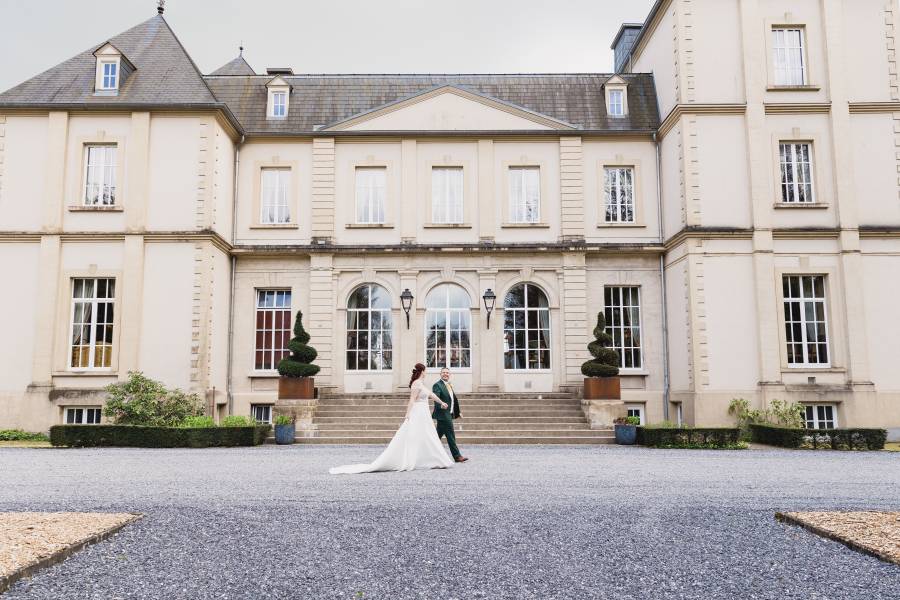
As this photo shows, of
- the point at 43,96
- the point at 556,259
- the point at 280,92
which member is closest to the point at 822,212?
the point at 556,259

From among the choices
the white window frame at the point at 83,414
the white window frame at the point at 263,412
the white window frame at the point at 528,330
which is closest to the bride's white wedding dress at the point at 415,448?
the white window frame at the point at 528,330

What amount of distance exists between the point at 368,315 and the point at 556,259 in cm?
559

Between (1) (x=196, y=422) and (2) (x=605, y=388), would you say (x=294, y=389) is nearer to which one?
(1) (x=196, y=422)

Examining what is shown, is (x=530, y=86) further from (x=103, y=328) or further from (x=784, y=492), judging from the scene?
(x=784, y=492)

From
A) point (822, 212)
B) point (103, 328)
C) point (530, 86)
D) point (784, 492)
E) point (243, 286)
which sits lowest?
point (784, 492)

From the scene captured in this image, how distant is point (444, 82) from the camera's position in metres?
21.7

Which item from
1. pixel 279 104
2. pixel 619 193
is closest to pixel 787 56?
pixel 619 193

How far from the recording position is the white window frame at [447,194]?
1977 centimetres

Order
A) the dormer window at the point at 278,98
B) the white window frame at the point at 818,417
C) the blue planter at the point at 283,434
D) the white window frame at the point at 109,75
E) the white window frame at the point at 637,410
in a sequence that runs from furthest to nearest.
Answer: the dormer window at the point at 278,98
the white window frame at the point at 637,410
the white window frame at the point at 109,75
the white window frame at the point at 818,417
the blue planter at the point at 283,434

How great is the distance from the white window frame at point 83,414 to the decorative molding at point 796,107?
18.8 metres

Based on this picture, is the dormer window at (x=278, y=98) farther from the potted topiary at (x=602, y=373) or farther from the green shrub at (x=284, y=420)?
the potted topiary at (x=602, y=373)

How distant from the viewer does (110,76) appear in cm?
1841

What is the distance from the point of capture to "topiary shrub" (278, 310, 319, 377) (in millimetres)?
16266

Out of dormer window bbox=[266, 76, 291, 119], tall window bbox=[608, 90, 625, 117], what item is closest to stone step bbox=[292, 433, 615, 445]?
tall window bbox=[608, 90, 625, 117]
